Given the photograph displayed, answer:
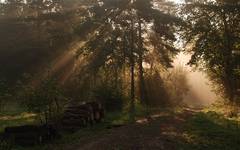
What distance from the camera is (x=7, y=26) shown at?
6444 centimetres

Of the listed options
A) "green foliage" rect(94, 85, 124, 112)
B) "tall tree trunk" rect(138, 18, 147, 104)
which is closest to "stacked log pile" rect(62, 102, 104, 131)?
"green foliage" rect(94, 85, 124, 112)

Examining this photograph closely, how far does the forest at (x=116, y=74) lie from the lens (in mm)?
20953

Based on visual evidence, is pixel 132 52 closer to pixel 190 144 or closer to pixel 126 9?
pixel 126 9

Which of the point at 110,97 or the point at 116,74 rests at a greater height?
the point at 116,74

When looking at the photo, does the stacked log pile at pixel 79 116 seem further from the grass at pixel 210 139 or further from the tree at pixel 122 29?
the tree at pixel 122 29

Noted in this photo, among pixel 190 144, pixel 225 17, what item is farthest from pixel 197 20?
pixel 190 144

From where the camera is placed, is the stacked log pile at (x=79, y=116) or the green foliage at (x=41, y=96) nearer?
the green foliage at (x=41, y=96)

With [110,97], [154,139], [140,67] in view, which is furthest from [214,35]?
[154,139]

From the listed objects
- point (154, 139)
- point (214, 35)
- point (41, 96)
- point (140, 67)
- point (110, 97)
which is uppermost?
point (214, 35)

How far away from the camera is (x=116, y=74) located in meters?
41.7

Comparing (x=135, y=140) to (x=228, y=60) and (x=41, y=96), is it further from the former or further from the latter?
(x=228, y=60)

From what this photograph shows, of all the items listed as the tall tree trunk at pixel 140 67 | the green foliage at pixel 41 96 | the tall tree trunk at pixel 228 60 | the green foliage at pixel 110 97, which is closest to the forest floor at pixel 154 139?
the green foliage at pixel 41 96

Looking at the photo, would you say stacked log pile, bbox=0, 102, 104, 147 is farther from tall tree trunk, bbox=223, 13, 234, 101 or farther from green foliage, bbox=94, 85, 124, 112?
tall tree trunk, bbox=223, 13, 234, 101

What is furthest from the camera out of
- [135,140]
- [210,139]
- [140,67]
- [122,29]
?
[140,67]
